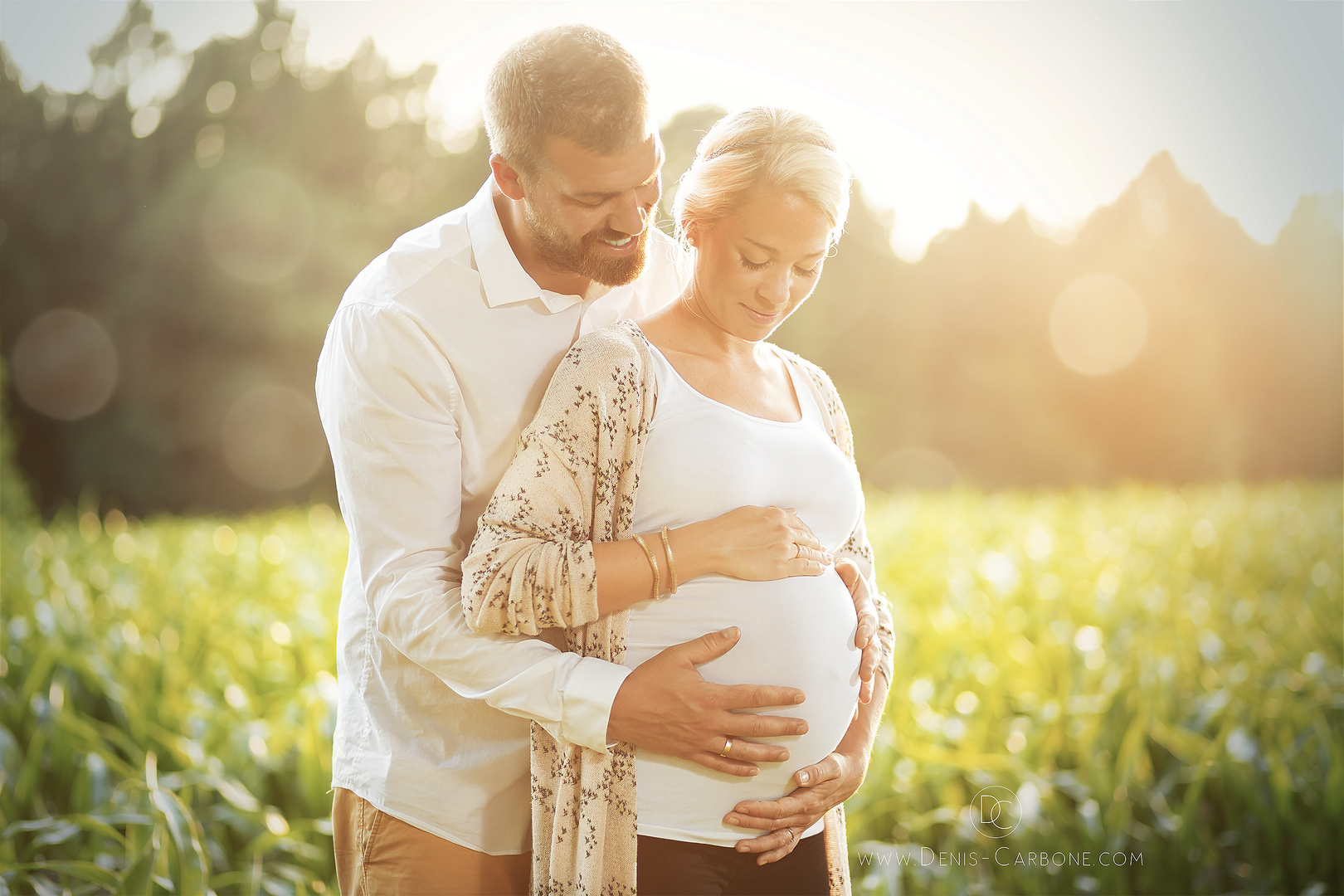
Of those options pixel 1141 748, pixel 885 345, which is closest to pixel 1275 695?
pixel 1141 748

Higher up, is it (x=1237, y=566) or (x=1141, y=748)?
(x=1237, y=566)

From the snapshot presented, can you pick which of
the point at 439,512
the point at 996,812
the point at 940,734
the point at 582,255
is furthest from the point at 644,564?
the point at 940,734

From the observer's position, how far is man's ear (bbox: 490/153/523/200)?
1732 millimetres

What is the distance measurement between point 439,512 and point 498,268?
50cm

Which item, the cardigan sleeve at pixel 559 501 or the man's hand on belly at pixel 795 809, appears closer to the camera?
the cardigan sleeve at pixel 559 501

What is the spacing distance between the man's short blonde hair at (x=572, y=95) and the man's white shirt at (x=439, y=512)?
0.69 feet

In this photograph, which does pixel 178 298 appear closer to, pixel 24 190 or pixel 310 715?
pixel 24 190

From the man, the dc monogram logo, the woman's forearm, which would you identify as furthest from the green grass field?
the woman's forearm

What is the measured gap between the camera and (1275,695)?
135 inches

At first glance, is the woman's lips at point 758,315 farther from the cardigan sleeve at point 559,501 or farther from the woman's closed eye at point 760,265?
the cardigan sleeve at point 559,501

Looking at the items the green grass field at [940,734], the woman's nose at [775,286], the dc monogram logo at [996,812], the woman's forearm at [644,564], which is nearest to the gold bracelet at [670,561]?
the woman's forearm at [644,564]

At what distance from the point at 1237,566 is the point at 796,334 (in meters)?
9.19

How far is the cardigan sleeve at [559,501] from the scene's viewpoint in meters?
1.42

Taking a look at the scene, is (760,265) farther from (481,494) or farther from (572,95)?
(481,494)
